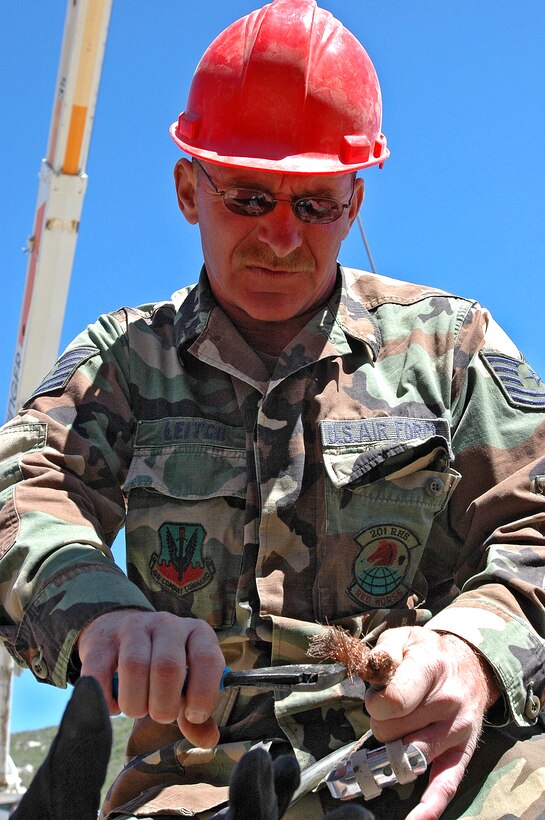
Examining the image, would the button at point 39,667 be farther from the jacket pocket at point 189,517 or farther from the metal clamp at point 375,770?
the metal clamp at point 375,770

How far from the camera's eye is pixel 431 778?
2246mm

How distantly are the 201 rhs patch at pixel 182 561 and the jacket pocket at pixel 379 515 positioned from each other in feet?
1.01

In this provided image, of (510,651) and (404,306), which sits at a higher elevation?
(404,306)

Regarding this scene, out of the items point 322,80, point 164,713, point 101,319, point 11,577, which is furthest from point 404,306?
point 164,713

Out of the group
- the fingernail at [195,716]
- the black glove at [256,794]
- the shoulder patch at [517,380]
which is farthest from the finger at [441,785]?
the shoulder patch at [517,380]

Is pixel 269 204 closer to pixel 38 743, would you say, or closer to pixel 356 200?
pixel 356 200

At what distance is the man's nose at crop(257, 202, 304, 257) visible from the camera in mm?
2855

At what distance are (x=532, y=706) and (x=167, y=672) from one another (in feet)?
3.15

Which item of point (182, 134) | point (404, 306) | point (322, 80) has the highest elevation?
point (322, 80)

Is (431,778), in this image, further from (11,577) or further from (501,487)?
(11,577)

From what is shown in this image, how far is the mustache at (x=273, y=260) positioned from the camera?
291 centimetres

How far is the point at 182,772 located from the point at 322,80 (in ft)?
6.10

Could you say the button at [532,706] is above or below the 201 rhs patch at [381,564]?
below

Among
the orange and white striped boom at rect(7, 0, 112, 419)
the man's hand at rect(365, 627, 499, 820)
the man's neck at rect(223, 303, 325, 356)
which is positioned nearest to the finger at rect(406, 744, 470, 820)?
the man's hand at rect(365, 627, 499, 820)
